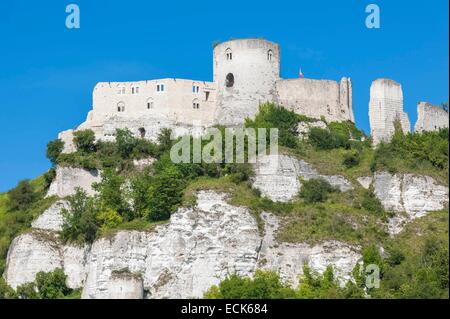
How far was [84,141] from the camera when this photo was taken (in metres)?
86.4

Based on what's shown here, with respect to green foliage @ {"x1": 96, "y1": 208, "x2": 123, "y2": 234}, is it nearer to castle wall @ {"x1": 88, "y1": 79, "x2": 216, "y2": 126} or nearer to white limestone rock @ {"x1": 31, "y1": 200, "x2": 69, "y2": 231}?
white limestone rock @ {"x1": 31, "y1": 200, "x2": 69, "y2": 231}

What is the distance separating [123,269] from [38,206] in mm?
10026

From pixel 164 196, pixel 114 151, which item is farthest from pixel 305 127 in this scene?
pixel 164 196

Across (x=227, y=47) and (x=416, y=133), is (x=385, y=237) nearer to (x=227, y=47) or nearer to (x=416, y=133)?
(x=416, y=133)

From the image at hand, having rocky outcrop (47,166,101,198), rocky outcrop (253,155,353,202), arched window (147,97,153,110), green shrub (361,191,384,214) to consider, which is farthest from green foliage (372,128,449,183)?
rocky outcrop (47,166,101,198)

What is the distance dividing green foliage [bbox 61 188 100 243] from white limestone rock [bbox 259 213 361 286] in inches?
379

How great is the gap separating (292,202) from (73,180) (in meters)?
12.4

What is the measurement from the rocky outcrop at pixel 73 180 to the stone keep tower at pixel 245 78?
323 inches

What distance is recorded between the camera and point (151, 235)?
7769 centimetres

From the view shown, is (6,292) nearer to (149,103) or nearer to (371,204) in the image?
(149,103)

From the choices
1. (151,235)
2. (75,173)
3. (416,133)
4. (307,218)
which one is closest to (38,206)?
(75,173)

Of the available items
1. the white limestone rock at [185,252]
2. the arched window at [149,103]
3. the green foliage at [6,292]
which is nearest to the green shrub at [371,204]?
the white limestone rock at [185,252]

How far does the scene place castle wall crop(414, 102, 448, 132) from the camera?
289 feet
